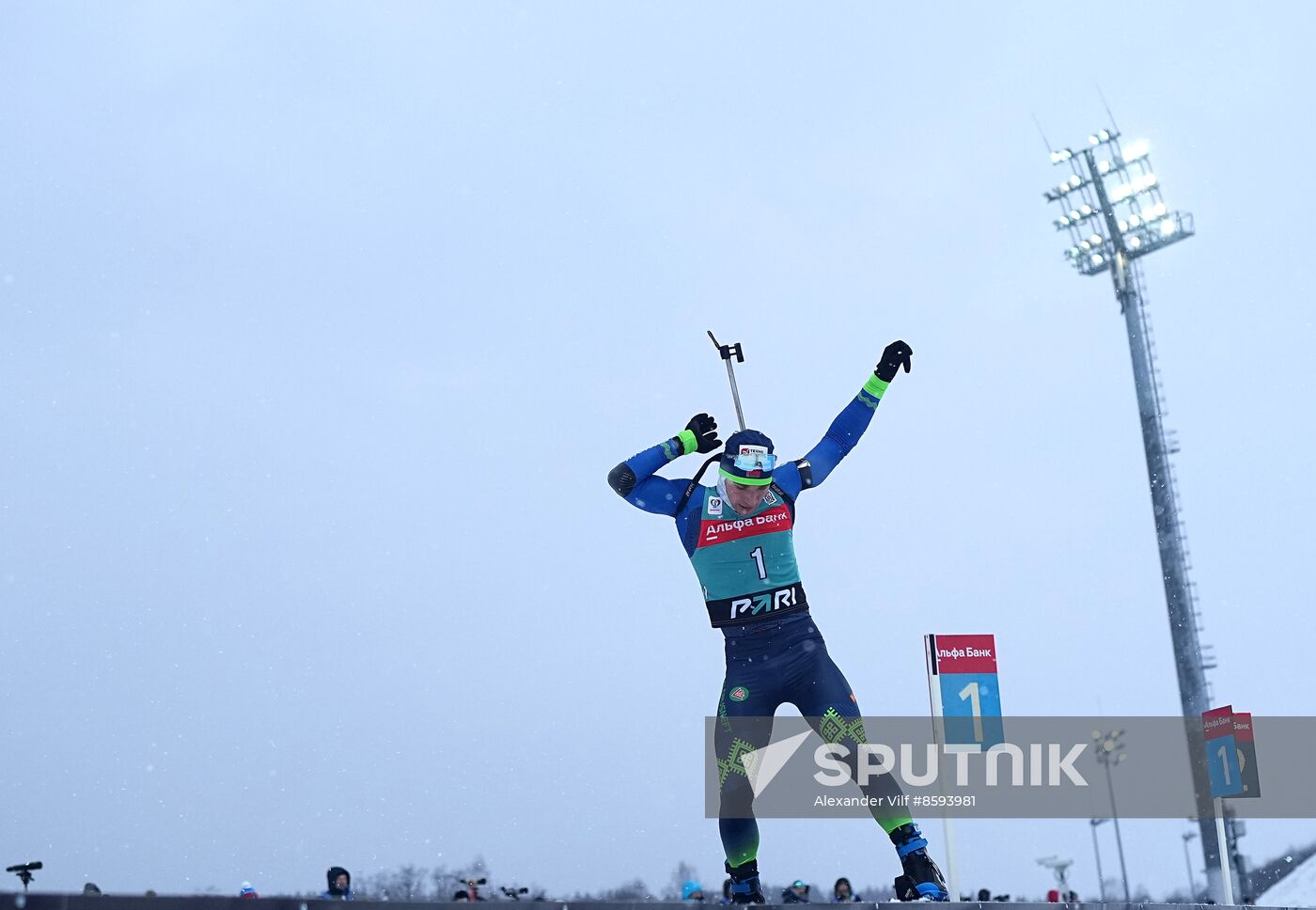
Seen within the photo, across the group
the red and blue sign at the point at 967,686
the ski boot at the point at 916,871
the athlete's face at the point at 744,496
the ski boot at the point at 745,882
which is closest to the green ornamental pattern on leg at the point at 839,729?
the ski boot at the point at 916,871

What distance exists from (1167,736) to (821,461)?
34.1 m

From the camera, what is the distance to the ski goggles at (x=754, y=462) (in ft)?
24.5

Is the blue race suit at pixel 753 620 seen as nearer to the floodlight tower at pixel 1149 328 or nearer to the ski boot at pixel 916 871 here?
the ski boot at pixel 916 871

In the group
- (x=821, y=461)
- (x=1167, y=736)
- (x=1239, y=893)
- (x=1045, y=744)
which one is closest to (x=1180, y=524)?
(x=1167, y=736)

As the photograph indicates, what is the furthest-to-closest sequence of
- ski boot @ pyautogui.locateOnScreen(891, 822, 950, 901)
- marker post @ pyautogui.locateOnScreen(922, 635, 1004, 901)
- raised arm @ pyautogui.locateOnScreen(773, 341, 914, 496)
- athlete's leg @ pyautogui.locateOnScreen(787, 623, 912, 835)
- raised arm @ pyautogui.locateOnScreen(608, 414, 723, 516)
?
marker post @ pyautogui.locateOnScreen(922, 635, 1004, 901)
raised arm @ pyautogui.locateOnScreen(773, 341, 914, 496)
raised arm @ pyautogui.locateOnScreen(608, 414, 723, 516)
athlete's leg @ pyautogui.locateOnScreen(787, 623, 912, 835)
ski boot @ pyautogui.locateOnScreen(891, 822, 950, 901)

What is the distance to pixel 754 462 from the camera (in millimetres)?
7488

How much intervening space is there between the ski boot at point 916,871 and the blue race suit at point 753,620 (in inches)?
2.8

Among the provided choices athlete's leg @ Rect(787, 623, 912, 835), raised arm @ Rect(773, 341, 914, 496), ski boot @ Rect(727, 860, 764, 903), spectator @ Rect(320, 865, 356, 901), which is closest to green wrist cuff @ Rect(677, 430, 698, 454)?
raised arm @ Rect(773, 341, 914, 496)

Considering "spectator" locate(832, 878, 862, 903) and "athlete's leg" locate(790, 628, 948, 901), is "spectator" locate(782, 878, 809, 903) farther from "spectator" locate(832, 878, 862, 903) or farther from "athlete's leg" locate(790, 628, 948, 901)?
"athlete's leg" locate(790, 628, 948, 901)

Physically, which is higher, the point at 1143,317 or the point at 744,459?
the point at 1143,317

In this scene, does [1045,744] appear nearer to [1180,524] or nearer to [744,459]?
[744,459]

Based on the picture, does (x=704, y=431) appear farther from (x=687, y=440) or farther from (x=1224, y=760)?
(x=1224, y=760)

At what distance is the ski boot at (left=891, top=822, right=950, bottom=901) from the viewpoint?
21.6ft

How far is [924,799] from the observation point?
840cm
